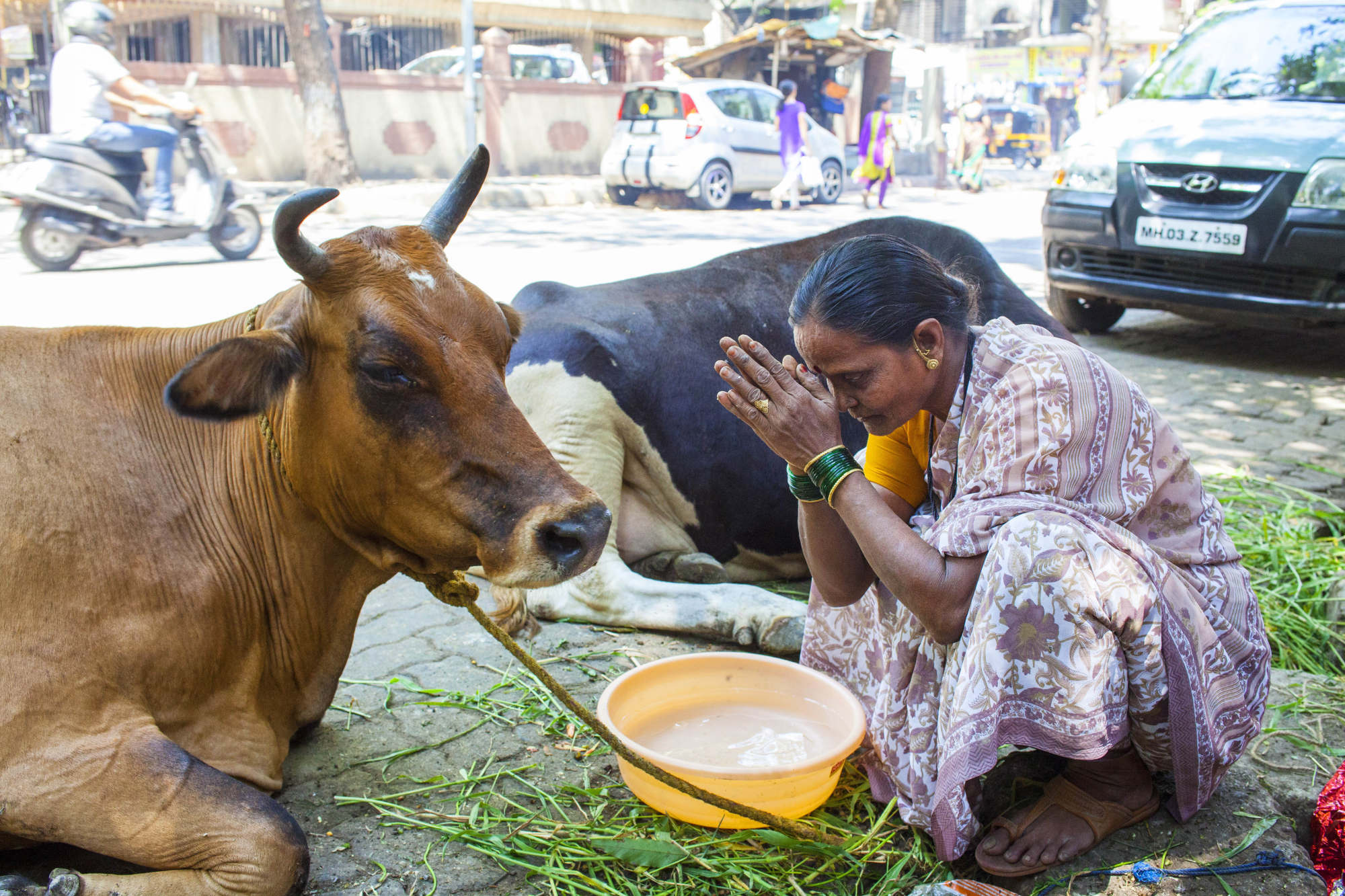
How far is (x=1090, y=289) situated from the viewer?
779cm

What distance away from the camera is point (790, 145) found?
1769 cm

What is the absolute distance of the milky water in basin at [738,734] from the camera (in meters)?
2.88

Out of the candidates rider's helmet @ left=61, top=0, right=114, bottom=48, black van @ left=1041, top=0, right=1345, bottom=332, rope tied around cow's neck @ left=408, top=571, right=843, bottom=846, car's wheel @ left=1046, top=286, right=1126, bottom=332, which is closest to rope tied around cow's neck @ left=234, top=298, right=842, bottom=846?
rope tied around cow's neck @ left=408, top=571, right=843, bottom=846

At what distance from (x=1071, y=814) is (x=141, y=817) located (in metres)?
1.90

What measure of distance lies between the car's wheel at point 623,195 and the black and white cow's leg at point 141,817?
1620 centimetres

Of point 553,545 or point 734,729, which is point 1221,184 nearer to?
point 734,729

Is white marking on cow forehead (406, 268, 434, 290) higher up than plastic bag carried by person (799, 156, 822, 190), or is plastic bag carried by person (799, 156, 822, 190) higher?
white marking on cow forehead (406, 268, 434, 290)

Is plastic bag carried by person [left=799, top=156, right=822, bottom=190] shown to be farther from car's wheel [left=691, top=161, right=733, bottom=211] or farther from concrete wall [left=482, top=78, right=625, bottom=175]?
concrete wall [left=482, top=78, right=625, bottom=175]

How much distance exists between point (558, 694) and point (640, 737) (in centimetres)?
40

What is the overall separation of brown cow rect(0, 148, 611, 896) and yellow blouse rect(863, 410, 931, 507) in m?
0.91

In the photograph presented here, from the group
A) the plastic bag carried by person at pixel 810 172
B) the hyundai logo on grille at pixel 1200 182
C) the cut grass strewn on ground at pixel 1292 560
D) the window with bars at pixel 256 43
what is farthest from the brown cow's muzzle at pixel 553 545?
the window with bars at pixel 256 43

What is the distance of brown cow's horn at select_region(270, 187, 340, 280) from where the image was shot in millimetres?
2242

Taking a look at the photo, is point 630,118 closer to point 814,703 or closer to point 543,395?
point 543,395

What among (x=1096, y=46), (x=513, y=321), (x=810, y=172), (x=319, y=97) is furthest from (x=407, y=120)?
(x=1096, y=46)
